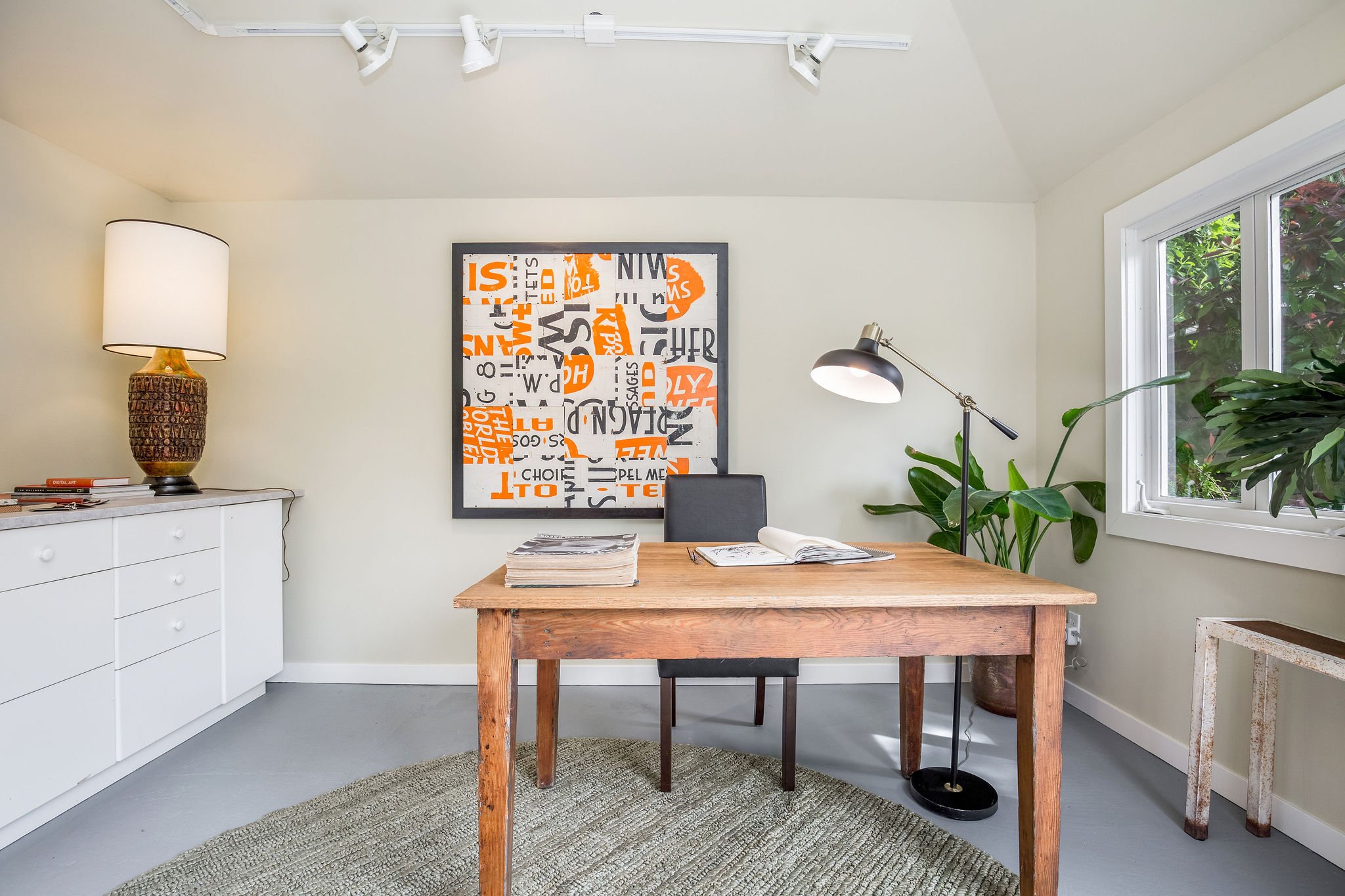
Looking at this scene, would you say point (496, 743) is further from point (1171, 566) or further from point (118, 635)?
point (1171, 566)

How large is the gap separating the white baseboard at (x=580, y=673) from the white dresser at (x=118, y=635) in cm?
32

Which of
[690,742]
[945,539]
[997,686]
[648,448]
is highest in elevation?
[648,448]

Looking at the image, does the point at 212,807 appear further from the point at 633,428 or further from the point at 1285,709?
the point at 1285,709

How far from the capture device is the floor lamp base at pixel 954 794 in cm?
176

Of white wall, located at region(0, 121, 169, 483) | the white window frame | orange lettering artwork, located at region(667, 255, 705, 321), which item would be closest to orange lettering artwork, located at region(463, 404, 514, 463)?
orange lettering artwork, located at region(667, 255, 705, 321)

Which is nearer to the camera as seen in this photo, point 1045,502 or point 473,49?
point 1045,502

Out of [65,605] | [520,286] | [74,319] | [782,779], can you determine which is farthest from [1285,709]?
[74,319]

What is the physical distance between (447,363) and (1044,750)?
2649 millimetres

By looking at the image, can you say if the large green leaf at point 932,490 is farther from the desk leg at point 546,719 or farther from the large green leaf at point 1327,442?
the desk leg at point 546,719

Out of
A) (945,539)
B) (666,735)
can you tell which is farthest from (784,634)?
(945,539)

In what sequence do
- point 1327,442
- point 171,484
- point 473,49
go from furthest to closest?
point 171,484
point 473,49
point 1327,442

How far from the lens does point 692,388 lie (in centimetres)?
284

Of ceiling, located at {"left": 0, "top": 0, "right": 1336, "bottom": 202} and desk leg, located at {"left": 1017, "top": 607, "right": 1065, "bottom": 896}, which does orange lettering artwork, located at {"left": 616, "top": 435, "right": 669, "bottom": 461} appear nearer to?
ceiling, located at {"left": 0, "top": 0, "right": 1336, "bottom": 202}

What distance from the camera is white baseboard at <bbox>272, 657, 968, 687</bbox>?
2.85 metres
